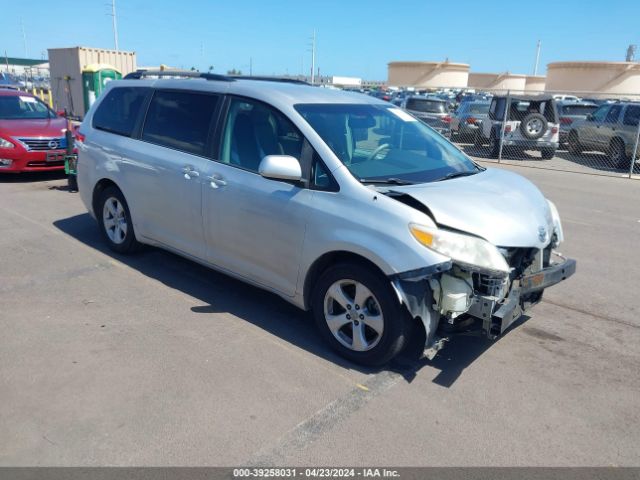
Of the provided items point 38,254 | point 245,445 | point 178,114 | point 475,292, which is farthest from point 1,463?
point 38,254

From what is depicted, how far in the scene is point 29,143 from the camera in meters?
9.77

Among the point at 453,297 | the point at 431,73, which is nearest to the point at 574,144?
the point at 453,297

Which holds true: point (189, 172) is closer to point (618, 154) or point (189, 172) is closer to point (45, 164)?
point (45, 164)

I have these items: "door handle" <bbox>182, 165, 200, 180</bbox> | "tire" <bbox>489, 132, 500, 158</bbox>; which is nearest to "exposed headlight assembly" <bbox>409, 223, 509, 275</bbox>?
"door handle" <bbox>182, 165, 200, 180</bbox>

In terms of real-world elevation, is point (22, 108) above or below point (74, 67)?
below

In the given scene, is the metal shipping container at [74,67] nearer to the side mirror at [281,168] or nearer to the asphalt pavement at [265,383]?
the asphalt pavement at [265,383]

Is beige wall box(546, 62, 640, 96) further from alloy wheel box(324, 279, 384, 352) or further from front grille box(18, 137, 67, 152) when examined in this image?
alloy wheel box(324, 279, 384, 352)

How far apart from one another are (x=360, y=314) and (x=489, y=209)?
3.69 ft

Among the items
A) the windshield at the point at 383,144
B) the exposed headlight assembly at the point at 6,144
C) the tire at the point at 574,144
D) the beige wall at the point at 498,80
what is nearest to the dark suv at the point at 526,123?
the tire at the point at 574,144

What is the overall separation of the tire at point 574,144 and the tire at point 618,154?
70.8 inches

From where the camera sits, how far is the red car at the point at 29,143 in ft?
31.8

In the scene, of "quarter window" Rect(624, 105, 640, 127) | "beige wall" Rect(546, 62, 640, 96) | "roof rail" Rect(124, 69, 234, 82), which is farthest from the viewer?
"beige wall" Rect(546, 62, 640, 96)

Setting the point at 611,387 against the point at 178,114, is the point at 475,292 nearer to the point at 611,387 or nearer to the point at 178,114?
the point at 611,387

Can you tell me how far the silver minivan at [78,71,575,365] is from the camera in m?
3.45
